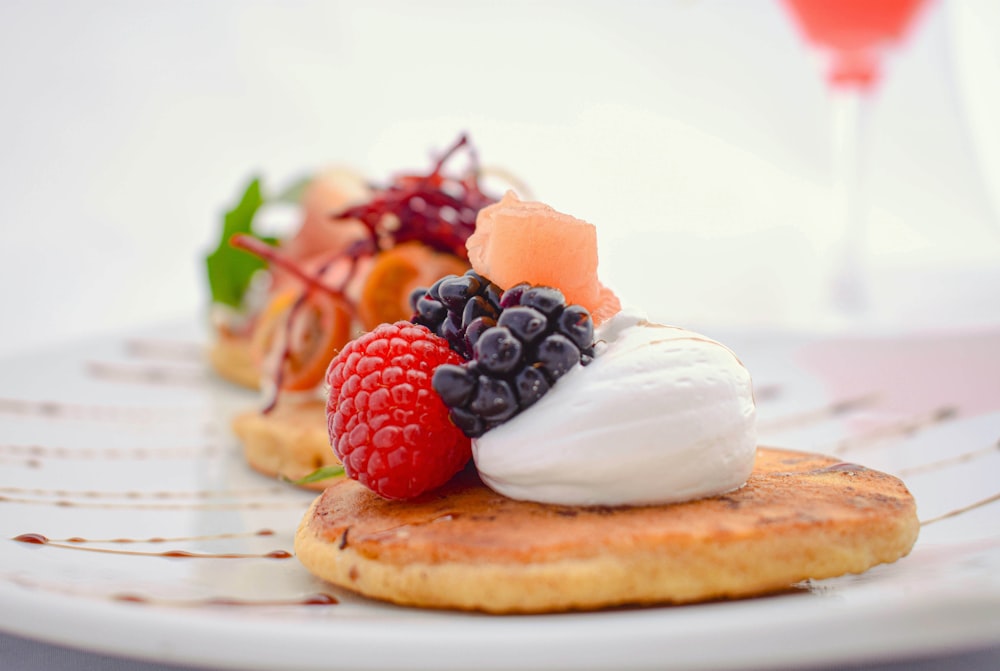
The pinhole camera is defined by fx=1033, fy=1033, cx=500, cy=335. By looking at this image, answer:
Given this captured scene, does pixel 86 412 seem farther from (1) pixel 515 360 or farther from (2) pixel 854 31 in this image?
(2) pixel 854 31

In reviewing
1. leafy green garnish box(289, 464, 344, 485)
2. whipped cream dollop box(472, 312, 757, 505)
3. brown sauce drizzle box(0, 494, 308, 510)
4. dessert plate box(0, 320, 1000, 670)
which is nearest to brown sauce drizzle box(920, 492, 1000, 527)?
dessert plate box(0, 320, 1000, 670)

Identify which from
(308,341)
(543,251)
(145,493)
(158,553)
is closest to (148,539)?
(158,553)

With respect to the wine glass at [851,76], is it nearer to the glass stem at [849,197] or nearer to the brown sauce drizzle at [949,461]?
the glass stem at [849,197]

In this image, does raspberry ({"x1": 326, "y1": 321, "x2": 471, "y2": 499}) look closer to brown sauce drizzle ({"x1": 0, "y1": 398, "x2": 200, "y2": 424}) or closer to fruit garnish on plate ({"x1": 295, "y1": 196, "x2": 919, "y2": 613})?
fruit garnish on plate ({"x1": 295, "y1": 196, "x2": 919, "y2": 613})

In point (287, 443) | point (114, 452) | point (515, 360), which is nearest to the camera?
point (515, 360)

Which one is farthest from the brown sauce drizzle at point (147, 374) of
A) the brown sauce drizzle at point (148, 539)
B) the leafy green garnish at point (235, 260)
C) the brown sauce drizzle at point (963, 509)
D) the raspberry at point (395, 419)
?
the brown sauce drizzle at point (963, 509)

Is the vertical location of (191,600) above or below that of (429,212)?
below
